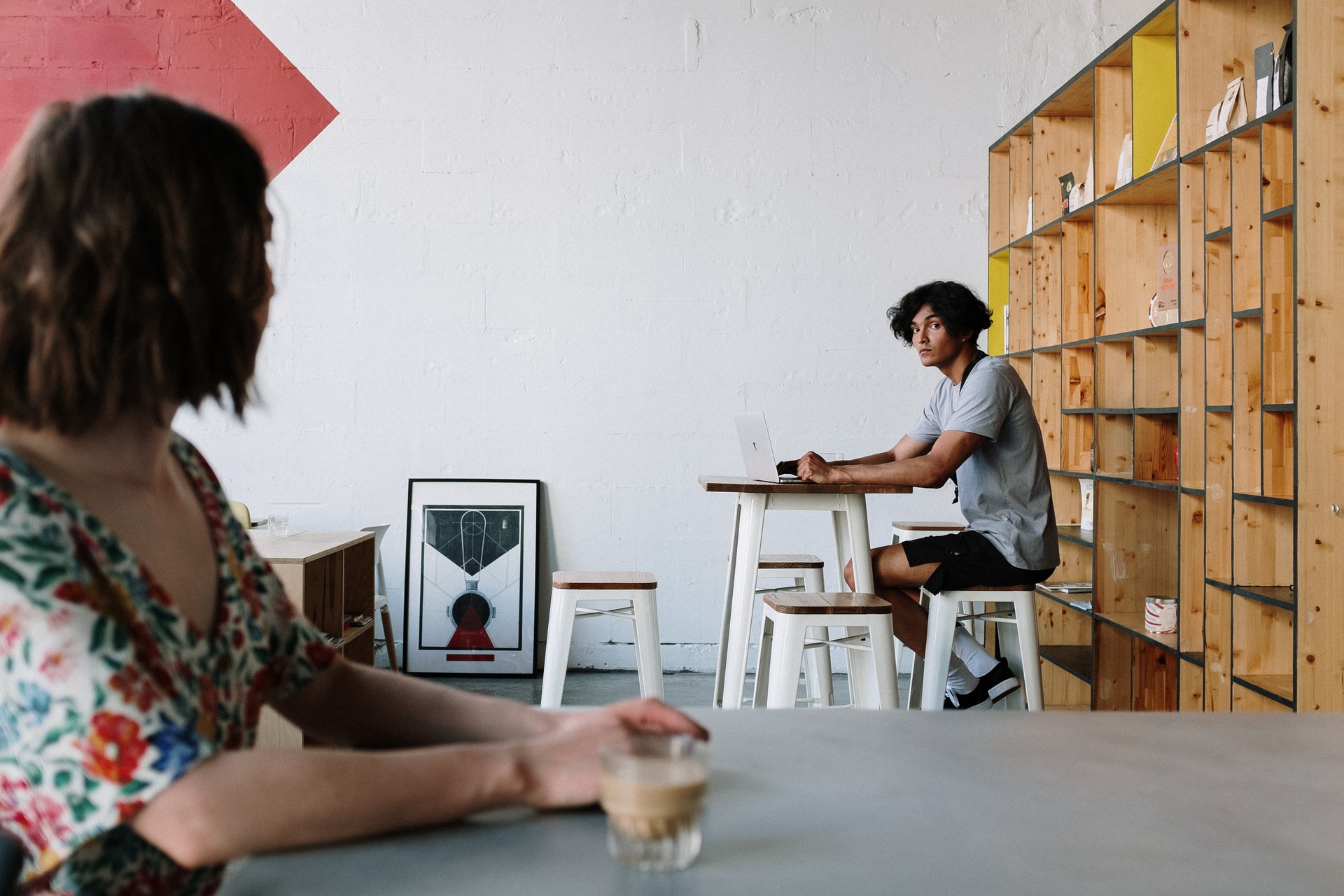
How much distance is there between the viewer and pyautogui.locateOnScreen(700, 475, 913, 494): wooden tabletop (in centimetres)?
302

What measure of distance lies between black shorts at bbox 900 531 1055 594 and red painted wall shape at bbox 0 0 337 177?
126 inches

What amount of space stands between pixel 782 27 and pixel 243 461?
306cm

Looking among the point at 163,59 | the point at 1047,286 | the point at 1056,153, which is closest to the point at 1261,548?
the point at 1047,286

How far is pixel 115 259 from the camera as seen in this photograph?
70cm

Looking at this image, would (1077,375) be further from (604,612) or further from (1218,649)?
(604,612)

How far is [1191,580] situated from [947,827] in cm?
280

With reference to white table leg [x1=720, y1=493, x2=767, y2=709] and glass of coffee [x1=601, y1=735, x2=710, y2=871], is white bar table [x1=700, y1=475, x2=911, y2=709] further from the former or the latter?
glass of coffee [x1=601, y1=735, x2=710, y2=871]

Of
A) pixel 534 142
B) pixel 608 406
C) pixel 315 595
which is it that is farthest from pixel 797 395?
pixel 315 595

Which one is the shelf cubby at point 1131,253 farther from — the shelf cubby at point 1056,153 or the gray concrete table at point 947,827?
the gray concrete table at point 947,827

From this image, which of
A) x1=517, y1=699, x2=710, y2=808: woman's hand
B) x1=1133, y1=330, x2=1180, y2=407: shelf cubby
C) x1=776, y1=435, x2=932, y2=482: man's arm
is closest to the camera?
x1=517, y1=699, x2=710, y2=808: woman's hand

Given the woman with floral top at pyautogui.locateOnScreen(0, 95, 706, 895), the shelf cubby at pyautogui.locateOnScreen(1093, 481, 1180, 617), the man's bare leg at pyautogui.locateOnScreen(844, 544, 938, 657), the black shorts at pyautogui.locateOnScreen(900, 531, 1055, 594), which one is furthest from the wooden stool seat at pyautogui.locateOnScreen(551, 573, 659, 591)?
the woman with floral top at pyautogui.locateOnScreen(0, 95, 706, 895)

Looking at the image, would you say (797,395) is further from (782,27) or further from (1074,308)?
(782,27)

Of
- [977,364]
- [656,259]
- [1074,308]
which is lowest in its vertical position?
[977,364]

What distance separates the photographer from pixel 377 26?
15.6ft
